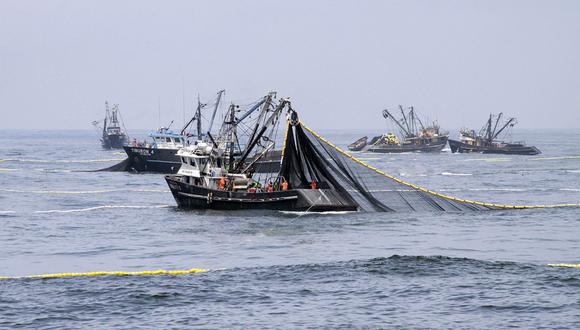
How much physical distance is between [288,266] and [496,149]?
13952cm

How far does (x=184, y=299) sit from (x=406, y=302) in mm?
7930

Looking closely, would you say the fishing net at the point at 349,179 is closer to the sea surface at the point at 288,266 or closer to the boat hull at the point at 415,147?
the sea surface at the point at 288,266

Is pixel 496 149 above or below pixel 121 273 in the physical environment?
above

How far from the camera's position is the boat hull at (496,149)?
564ft

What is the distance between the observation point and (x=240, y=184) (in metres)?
65.2

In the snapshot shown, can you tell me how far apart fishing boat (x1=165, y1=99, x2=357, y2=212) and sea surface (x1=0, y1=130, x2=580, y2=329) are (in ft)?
3.57

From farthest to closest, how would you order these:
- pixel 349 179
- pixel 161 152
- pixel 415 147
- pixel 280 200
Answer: pixel 415 147 < pixel 161 152 < pixel 280 200 < pixel 349 179

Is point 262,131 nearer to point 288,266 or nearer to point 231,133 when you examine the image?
point 231,133

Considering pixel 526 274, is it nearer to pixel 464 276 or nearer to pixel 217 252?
pixel 464 276

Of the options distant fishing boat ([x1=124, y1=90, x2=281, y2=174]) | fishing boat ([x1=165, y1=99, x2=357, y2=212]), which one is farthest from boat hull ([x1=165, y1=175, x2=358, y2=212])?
distant fishing boat ([x1=124, y1=90, x2=281, y2=174])

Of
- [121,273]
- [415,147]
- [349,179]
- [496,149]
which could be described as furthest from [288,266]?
[415,147]

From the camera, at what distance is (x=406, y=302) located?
111 ft

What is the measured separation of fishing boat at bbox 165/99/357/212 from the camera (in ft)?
203

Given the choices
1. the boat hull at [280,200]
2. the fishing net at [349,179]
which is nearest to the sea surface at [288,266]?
the boat hull at [280,200]
